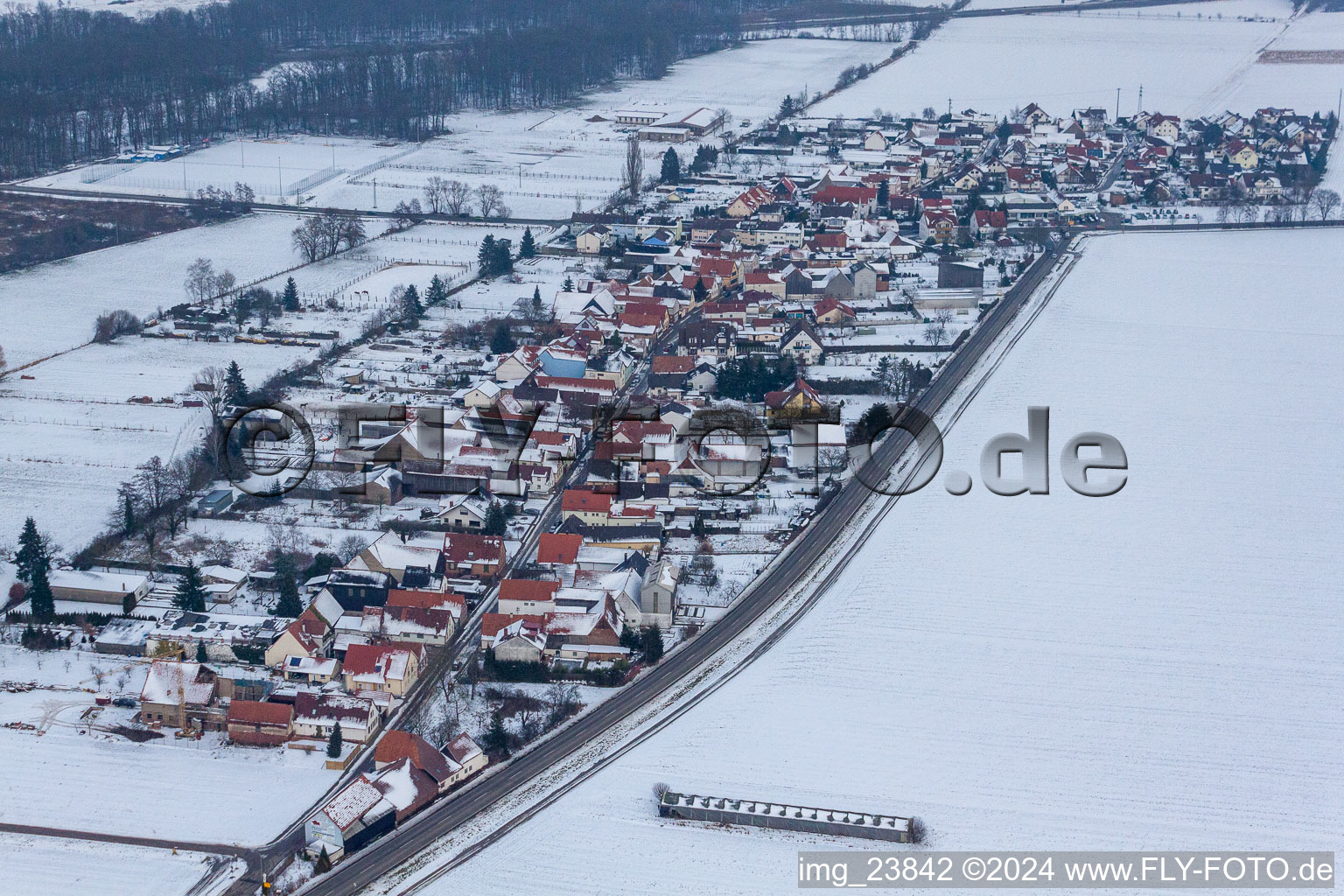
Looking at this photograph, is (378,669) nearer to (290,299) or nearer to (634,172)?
(290,299)

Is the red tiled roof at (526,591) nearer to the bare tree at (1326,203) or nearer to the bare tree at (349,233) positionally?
the bare tree at (349,233)

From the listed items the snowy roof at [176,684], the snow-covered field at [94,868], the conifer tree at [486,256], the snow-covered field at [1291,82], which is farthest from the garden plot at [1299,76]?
the snow-covered field at [94,868]

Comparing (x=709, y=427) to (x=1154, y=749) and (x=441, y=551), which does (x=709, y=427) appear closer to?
(x=441, y=551)

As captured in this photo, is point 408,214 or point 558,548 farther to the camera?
point 408,214

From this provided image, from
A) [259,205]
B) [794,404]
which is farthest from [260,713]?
[259,205]

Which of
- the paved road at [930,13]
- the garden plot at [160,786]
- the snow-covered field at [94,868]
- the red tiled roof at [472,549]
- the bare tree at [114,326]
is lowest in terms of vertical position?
the snow-covered field at [94,868]
